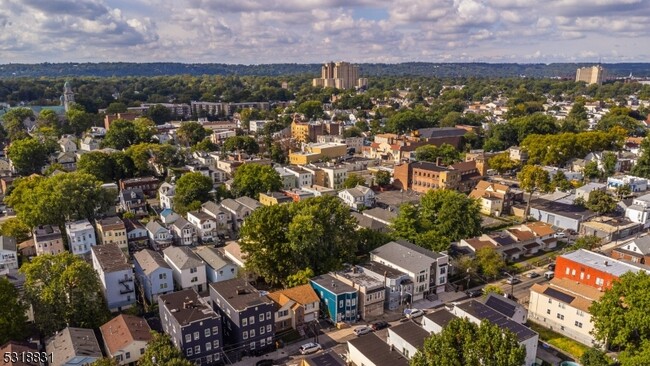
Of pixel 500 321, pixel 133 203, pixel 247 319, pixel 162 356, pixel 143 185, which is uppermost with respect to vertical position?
pixel 143 185

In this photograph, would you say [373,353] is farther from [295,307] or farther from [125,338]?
[125,338]

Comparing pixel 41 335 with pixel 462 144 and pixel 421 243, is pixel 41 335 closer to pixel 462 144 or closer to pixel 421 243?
pixel 421 243

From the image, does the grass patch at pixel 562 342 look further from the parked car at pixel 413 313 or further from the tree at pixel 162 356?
the tree at pixel 162 356

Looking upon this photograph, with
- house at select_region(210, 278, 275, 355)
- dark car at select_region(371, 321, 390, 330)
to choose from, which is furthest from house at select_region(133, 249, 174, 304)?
dark car at select_region(371, 321, 390, 330)

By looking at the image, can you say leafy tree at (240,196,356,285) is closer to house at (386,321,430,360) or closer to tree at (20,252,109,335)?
house at (386,321,430,360)

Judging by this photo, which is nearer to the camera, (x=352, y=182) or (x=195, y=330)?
(x=195, y=330)

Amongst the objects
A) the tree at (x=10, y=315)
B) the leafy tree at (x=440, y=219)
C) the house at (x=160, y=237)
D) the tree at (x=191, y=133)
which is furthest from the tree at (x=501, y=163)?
the tree at (x=10, y=315)

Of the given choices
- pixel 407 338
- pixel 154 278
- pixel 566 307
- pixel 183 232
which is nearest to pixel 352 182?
pixel 183 232
